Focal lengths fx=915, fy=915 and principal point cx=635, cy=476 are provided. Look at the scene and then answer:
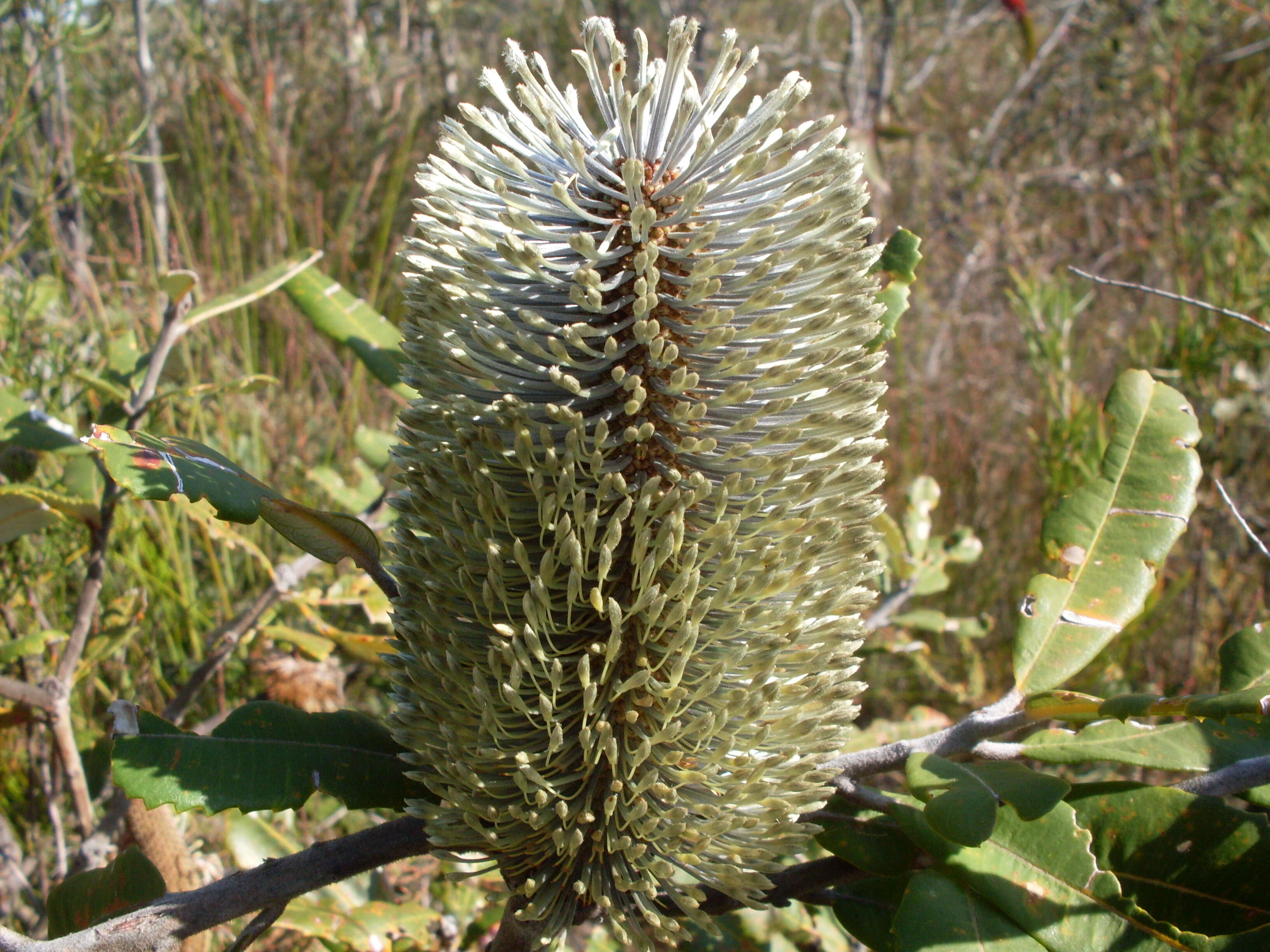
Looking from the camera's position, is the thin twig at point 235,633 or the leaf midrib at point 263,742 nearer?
the leaf midrib at point 263,742

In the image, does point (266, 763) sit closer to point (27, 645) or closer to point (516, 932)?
point (516, 932)

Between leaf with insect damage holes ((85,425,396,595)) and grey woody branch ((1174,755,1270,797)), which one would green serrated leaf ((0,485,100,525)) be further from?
grey woody branch ((1174,755,1270,797))

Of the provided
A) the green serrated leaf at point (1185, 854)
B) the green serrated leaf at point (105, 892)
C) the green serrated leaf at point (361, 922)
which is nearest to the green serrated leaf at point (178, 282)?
the green serrated leaf at point (105, 892)

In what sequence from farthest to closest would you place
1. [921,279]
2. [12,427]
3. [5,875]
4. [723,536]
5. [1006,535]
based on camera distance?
[921,279] < [1006,535] < [5,875] < [12,427] < [723,536]

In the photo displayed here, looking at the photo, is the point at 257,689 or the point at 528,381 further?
the point at 257,689

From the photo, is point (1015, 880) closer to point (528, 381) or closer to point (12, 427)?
point (528, 381)

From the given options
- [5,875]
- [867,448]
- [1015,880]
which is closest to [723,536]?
[867,448]

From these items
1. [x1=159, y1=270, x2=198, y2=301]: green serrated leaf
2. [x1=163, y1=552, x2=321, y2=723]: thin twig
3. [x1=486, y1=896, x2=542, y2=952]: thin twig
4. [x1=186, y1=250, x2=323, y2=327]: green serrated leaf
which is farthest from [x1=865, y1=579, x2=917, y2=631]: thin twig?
[x1=159, y1=270, x2=198, y2=301]: green serrated leaf

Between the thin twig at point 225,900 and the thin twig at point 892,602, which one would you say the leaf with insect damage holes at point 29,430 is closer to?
the thin twig at point 225,900
